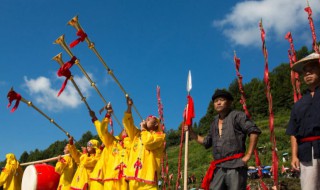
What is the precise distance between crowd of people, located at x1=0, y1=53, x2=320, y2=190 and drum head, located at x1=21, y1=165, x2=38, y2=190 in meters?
0.39

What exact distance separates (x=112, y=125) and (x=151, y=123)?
5.85 ft

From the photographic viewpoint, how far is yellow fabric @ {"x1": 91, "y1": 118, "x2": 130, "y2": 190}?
269 inches

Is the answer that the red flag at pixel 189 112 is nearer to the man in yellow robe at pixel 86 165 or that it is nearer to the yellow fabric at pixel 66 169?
the man in yellow robe at pixel 86 165

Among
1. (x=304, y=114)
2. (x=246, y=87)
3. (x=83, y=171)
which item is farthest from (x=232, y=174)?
(x=246, y=87)

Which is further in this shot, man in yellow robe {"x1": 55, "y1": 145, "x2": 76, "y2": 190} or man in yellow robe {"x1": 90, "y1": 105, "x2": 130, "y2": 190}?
man in yellow robe {"x1": 55, "y1": 145, "x2": 76, "y2": 190}

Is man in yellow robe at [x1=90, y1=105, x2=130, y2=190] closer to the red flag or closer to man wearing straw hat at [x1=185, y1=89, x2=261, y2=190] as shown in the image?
the red flag

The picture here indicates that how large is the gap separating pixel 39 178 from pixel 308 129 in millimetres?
7159

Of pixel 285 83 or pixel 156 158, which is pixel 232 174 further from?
pixel 285 83

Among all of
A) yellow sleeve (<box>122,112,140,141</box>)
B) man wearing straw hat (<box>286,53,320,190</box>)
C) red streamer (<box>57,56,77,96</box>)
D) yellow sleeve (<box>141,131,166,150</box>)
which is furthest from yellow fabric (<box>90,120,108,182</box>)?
man wearing straw hat (<box>286,53,320,190</box>)

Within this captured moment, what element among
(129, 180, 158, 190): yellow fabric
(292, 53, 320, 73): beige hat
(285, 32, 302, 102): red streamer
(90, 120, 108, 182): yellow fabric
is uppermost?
(285, 32, 302, 102): red streamer

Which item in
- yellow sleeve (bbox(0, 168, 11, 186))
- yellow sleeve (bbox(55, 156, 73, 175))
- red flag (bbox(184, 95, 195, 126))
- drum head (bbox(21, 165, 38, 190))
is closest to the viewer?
red flag (bbox(184, 95, 195, 126))

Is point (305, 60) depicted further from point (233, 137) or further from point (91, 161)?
point (91, 161)

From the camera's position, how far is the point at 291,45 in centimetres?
715

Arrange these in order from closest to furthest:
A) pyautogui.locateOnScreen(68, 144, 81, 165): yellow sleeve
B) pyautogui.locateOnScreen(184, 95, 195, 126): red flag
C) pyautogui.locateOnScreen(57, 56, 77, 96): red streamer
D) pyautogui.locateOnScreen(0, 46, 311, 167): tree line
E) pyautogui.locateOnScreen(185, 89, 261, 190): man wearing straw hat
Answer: pyautogui.locateOnScreen(185, 89, 261, 190): man wearing straw hat < pyautogui.locateOnScreen(184, 95, 195, 126): red flag < pyautogui.locateOnScreen(57, 56, 77, 96): red streamer < pyautogui.locateOnScreen(68, 144, 81, 165): yellow sleeve < pyautogui.locateOnScreen(0, 46, 311, 167): tree line
